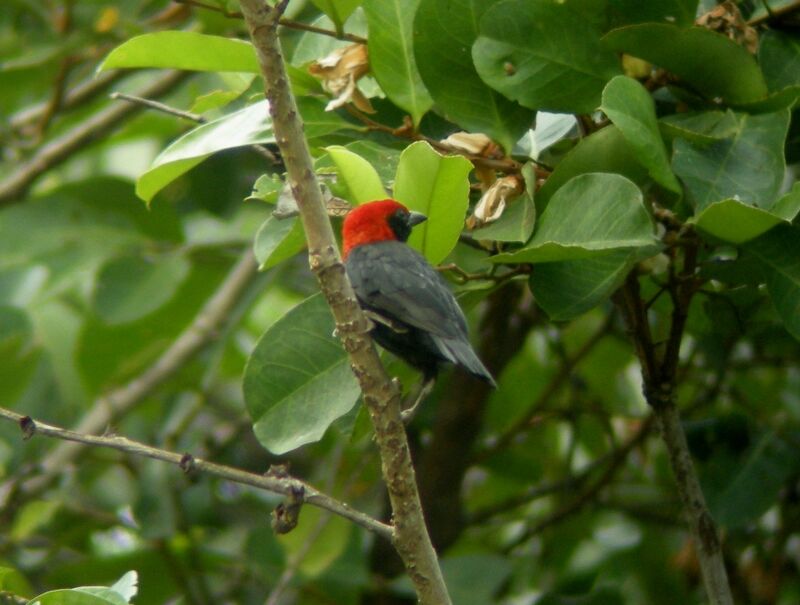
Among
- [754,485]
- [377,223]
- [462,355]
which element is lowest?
[754,485]

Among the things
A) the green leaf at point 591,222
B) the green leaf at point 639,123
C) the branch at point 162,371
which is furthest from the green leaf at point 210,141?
the branch at point 162,371

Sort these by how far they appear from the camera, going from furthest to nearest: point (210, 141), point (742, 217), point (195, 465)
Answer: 1. point (210, 141)
2. point (742, 217)
3. point (195, 465)

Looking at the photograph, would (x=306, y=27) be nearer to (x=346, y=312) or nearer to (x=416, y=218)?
(x=416, y=218)

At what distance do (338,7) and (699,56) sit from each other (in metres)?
0.70

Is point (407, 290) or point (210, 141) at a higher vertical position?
point (210, 141)

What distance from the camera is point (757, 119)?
2242 mm

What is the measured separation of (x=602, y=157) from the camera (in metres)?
2.20

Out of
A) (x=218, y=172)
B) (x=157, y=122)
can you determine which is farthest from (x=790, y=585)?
(x=157, y=122)

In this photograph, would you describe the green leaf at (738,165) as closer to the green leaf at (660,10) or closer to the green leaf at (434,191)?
the green leaf at (660,10)

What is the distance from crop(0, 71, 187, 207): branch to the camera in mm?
4598

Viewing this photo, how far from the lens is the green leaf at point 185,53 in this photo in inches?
94.0

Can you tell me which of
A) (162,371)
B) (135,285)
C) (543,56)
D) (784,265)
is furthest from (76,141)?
(784,265)

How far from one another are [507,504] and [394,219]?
213 centimetres

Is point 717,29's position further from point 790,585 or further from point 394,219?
point 790,585
